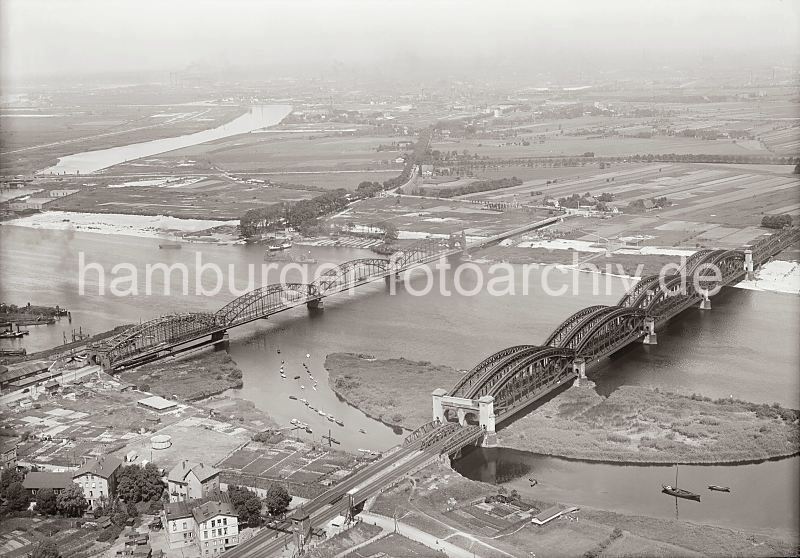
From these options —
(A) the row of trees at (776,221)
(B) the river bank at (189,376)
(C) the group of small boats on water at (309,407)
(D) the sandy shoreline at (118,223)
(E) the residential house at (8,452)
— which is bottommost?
(C) the group of small boats on water at (309,407)

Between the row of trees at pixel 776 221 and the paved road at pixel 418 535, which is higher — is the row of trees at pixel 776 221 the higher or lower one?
the higher one

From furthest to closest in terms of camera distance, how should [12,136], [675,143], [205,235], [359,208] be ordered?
[12,136]
[675,143]
[359,208]
[205,235]

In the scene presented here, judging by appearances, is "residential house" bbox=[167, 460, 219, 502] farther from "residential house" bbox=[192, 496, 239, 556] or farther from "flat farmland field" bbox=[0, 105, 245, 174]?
"flat farmland field" bbox=[0, 105, 245, 174]

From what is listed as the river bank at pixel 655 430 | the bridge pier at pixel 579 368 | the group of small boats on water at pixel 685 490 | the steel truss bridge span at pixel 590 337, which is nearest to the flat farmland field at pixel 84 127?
the steel truss bridge span at pixel 590 337

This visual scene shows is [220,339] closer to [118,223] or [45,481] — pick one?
[45,481]

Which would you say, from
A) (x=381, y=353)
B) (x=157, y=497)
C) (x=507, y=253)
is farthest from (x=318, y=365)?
(x=507, y=253)

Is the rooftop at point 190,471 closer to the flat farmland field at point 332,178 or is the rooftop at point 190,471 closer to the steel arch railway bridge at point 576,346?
the steel arch railway bridge at point 576,346

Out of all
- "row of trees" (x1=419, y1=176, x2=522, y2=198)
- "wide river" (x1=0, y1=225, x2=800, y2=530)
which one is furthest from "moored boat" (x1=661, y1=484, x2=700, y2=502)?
"row of trees" (x1=419, y1=176, x2=522, y2=198)

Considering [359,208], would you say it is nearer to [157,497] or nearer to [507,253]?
[507,253]
